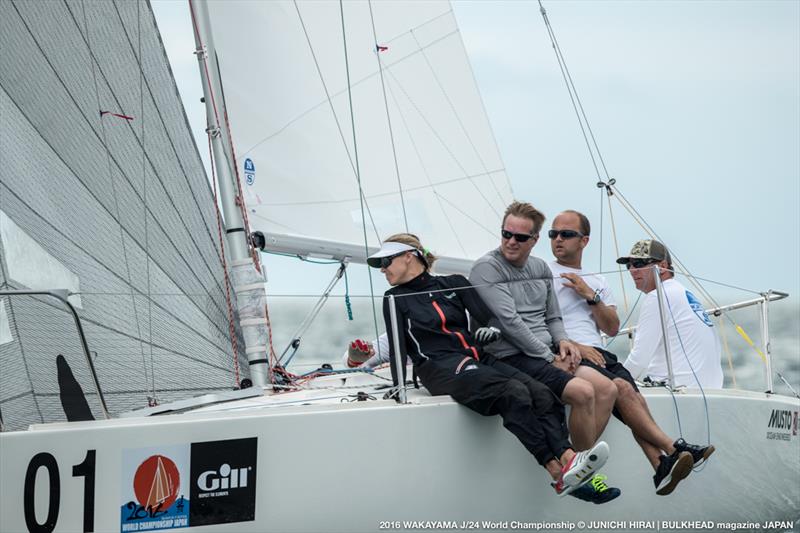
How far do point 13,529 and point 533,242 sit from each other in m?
1.84

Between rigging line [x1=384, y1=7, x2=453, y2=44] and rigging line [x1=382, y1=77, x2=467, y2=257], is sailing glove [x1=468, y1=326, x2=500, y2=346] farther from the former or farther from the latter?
rigging line [x1=384, y1=7, x2=453, y2=44]

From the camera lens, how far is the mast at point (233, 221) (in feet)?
13.7

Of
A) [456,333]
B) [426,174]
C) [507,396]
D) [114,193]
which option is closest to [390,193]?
[426,174]

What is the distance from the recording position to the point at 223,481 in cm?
297

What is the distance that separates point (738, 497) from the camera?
3.91 meters

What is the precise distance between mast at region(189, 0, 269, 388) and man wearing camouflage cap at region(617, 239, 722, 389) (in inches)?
56.1

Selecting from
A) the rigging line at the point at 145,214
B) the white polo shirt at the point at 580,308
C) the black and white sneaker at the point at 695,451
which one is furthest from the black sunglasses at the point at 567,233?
the rigging line at the point at 145,214

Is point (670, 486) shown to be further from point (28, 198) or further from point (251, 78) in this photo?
point (251, 78)

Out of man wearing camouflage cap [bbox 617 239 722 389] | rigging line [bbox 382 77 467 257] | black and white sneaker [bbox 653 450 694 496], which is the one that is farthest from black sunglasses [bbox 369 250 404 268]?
rigging line [bbox 382 77 467 257]

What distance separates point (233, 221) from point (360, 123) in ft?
4.26

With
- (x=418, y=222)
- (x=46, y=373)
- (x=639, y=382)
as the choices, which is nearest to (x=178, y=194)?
(x=46, y=373)

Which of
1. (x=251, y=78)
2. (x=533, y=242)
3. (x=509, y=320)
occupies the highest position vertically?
(x=251, y=78)

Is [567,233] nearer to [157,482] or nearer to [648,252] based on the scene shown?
[648,252]

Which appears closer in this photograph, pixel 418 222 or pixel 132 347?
pixel 132 347
